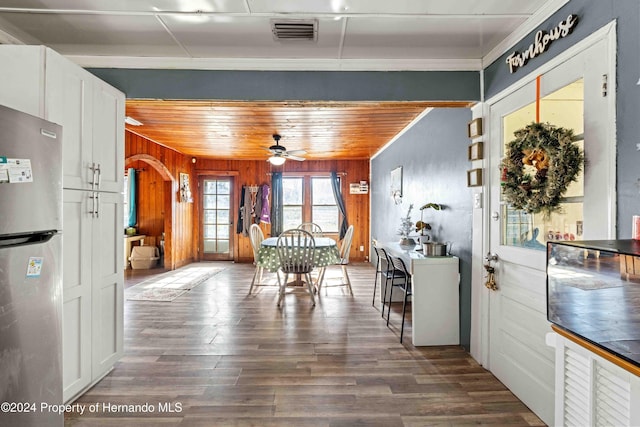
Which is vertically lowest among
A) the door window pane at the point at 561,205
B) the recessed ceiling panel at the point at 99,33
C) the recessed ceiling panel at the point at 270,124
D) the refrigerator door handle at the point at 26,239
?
the refrigerator door handle at the point at 26,239

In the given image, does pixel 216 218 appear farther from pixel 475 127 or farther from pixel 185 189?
pixel 475 127

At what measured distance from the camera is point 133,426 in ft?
5.91

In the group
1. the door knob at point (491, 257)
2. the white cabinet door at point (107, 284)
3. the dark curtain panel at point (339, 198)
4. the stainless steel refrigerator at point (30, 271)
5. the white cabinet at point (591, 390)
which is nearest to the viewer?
the white cabinet at point (591, 390)

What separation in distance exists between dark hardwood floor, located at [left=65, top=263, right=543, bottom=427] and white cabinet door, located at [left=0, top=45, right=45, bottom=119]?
5.91 ft

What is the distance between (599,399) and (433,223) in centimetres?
250

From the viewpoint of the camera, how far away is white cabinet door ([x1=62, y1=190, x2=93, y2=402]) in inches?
74.4

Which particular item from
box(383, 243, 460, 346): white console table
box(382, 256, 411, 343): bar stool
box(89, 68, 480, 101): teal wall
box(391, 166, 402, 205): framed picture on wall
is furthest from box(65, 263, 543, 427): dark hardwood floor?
box(89, 68, 480, 101): teal wall

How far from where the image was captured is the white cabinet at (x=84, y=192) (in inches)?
68.9

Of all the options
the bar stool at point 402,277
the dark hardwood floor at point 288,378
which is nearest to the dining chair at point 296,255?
the dark hardwood floor at point 288,378

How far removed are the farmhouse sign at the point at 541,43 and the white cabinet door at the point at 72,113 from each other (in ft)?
9.07

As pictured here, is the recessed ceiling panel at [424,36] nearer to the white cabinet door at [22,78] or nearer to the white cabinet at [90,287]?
the white cabinet door at [22,78]

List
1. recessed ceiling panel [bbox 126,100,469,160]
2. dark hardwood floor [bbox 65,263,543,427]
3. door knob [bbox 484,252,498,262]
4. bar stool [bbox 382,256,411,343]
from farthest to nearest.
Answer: bar stool [bbox 382,256,411,343] < recessed ceiling panel [bbox 126,100,469,160] < door knob [bbox 484,252,498,262] < dark hardwood floor [bbox 65,263,543,427]

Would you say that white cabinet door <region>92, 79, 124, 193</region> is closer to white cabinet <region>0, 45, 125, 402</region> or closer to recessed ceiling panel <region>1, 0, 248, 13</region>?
white cabinet <region>0, 45, 125, 402</region>

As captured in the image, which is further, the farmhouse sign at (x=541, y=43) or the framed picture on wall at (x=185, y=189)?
the framed picture on wall at (x=185, y=189)
